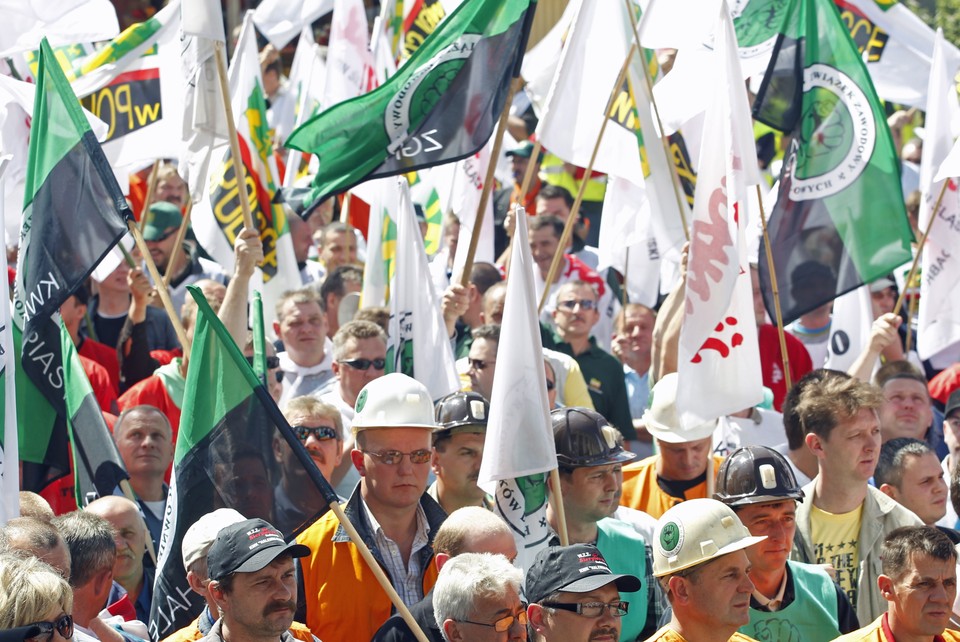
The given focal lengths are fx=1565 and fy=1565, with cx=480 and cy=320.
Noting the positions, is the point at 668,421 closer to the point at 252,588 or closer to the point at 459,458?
the point at 459,458

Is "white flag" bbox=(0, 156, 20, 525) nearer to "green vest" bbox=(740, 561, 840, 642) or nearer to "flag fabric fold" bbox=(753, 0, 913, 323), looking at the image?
"green vest" bbox=(740, 561, 840, 642)

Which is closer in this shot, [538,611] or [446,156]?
[538,611]

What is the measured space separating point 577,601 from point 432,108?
3.46 meters

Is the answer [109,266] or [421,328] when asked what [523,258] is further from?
[109,266]

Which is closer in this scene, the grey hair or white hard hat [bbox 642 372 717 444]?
the grey hair

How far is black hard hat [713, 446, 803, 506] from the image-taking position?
593 cm

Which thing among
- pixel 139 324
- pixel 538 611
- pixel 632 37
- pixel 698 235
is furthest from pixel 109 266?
pixel 538 611

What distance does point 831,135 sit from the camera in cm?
828

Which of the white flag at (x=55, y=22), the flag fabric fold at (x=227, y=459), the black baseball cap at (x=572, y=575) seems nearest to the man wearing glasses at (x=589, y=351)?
the white flag at (x=55, y=22)

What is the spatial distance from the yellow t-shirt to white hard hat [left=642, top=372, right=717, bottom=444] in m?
0.60

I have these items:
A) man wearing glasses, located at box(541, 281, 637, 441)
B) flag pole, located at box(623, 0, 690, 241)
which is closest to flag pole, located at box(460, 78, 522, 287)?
flag pole, located at box(623, 0, 690, 241)

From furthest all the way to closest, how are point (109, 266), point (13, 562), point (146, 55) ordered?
point (146, 55) → point (109, 266) → point (13, 562)

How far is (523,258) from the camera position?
629cm

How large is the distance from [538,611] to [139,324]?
4.69 meters
